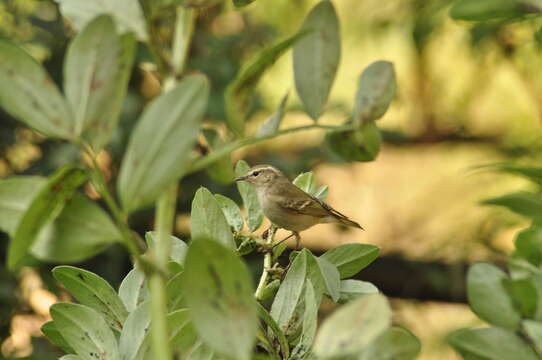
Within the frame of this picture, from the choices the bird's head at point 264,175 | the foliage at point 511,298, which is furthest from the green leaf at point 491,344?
the bird's head at point 264,175

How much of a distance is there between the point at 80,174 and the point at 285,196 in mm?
493

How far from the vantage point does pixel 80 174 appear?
0.27 m

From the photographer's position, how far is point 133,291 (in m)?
0.38

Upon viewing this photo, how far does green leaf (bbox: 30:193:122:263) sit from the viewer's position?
0.26 metres

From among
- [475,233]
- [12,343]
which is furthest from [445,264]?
[12,343]

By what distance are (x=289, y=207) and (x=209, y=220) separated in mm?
347

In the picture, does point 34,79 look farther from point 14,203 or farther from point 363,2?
point 363,2

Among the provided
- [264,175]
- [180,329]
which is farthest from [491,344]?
[264,175]

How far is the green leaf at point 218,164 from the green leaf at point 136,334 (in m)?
0.08

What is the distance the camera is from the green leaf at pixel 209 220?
1.17 ft

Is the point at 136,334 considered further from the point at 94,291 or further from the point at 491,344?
the point at 491,344

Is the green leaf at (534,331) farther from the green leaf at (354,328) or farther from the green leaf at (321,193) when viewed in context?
the green leaf at (321,193)

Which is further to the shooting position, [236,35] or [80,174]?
[236,35]

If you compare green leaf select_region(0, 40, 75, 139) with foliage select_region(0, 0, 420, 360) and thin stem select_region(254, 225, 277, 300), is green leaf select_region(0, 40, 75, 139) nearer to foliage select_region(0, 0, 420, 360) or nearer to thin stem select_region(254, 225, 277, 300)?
foliage select_region(0, 0, 420, 360)
